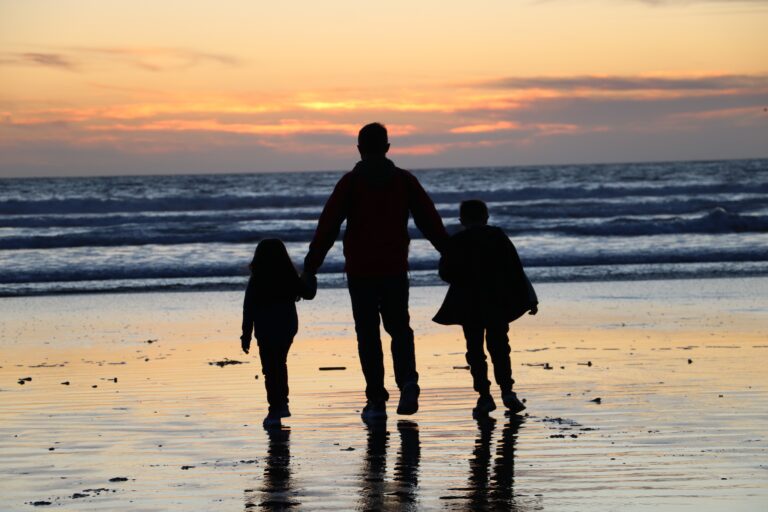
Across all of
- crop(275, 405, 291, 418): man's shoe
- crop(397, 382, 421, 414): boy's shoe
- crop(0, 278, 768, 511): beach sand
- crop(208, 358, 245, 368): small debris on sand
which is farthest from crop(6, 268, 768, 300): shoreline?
crop(397, 382, 421, 414): boy's shoe

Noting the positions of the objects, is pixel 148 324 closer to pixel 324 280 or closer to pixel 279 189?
pixel 324 280

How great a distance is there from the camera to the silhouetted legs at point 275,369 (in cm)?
691

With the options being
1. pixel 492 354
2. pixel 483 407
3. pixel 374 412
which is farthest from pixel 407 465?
pixel 492 354

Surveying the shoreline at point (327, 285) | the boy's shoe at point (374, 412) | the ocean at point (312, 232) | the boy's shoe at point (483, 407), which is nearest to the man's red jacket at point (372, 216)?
the boy's shoe at point (374, 412)

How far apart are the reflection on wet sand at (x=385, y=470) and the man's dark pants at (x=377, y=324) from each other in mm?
319

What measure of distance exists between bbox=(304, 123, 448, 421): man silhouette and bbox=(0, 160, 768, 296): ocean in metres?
10.6

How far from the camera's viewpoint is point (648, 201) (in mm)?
44938

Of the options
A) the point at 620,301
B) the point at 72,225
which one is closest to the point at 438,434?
the point at 620,301

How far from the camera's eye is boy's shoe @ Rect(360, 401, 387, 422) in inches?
266

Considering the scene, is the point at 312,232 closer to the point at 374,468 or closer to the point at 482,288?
the point at 482,288

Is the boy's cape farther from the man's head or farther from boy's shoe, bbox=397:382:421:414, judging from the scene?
the man's head

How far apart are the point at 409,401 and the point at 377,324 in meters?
0.58

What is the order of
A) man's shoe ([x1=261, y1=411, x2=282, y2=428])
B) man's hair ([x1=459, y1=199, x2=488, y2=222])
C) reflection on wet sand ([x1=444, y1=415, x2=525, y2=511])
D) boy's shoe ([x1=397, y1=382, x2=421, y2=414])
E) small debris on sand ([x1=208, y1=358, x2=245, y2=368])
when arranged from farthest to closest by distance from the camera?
small debris on sand ([x1=208, y1=358, x2=245, y2=368])
man's hair ([x1=459, y1=199, x2=488, y2=222])
boy's shoe ([x1=397, y1=382, x2=421, y2=414])
man's shoe ([x1=261, y1=411, x2=282, y2=428])
reflection on wet sand ([x1=444, y1=415, x2=525, y2=511])

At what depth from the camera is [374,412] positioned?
6.79m
